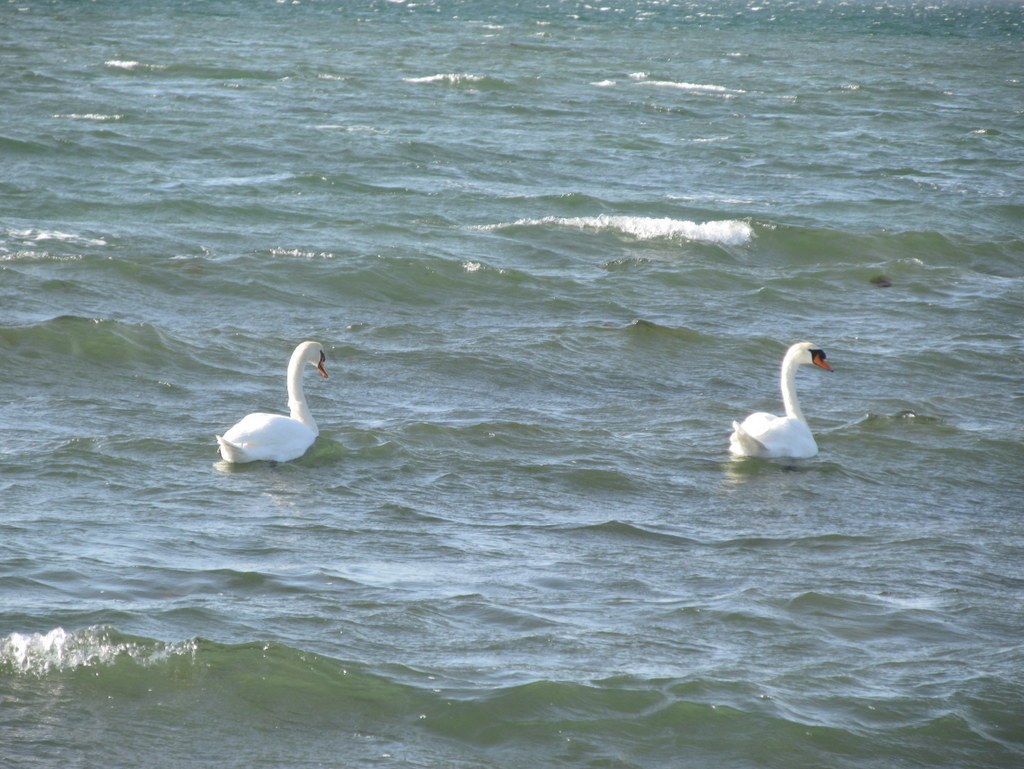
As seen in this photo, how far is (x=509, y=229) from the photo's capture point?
1705 centimetres

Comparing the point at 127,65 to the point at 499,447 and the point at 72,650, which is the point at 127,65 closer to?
the point at 499,447

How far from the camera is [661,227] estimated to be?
17172 millimetres

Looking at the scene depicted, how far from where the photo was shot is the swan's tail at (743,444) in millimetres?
9727

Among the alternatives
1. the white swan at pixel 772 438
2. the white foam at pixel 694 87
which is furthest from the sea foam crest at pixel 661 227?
the white foam at pixel 694 87

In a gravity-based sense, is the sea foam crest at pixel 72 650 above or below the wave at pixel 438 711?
above

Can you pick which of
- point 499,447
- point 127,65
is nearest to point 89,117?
point 127,65

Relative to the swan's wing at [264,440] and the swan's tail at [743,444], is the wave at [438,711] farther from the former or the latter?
the swan's tail at [743,444]

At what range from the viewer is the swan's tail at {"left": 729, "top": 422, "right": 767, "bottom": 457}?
9.73m

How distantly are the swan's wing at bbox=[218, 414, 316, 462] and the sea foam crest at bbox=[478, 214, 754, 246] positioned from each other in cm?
800

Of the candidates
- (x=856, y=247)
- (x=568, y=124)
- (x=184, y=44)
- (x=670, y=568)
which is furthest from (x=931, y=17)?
(x=670, y=568)

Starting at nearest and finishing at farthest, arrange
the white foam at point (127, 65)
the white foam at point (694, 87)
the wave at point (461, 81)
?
the white foam at point (127, 65)
the wave at point (461, 81)
the white foam at point (694, 87)

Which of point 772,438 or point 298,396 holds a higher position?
point 298,396

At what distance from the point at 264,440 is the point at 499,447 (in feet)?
5.01

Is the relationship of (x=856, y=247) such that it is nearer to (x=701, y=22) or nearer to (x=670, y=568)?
(x=670, y=568)
